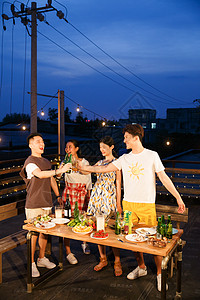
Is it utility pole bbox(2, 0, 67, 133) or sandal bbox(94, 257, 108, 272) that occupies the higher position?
utility pole bbox(2, 0, 67, 133)

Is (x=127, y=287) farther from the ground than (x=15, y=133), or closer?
closer

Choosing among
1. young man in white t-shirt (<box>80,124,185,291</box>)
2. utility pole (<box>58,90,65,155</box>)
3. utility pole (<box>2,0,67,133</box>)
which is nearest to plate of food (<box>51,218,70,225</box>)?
young man in white t-shirt (<box>80,124,185,291</box>)

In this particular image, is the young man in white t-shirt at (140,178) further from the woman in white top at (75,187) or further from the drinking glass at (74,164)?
the woman in white top at (75,187)

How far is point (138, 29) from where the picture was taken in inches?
2776

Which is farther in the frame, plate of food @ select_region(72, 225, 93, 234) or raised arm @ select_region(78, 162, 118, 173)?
raised arm @ select_region(78, 162, 118, 173)

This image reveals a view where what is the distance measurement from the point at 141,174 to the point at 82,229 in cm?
87

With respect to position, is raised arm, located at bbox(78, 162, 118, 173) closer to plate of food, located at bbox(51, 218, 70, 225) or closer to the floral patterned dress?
the floral patterned dress

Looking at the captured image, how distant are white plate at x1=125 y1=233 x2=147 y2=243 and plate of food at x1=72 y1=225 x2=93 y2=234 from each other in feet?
1.37

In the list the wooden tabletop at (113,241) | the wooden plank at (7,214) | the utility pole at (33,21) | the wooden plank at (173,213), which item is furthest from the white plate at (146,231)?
the utility pole at (33,21)

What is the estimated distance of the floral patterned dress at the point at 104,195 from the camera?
3.83 meters

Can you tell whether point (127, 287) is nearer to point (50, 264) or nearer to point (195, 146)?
point (50, 264)

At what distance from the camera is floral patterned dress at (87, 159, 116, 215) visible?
12.6ft

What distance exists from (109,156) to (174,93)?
84374 millimetres

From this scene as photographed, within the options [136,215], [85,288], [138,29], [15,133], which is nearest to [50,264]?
[85,288]
